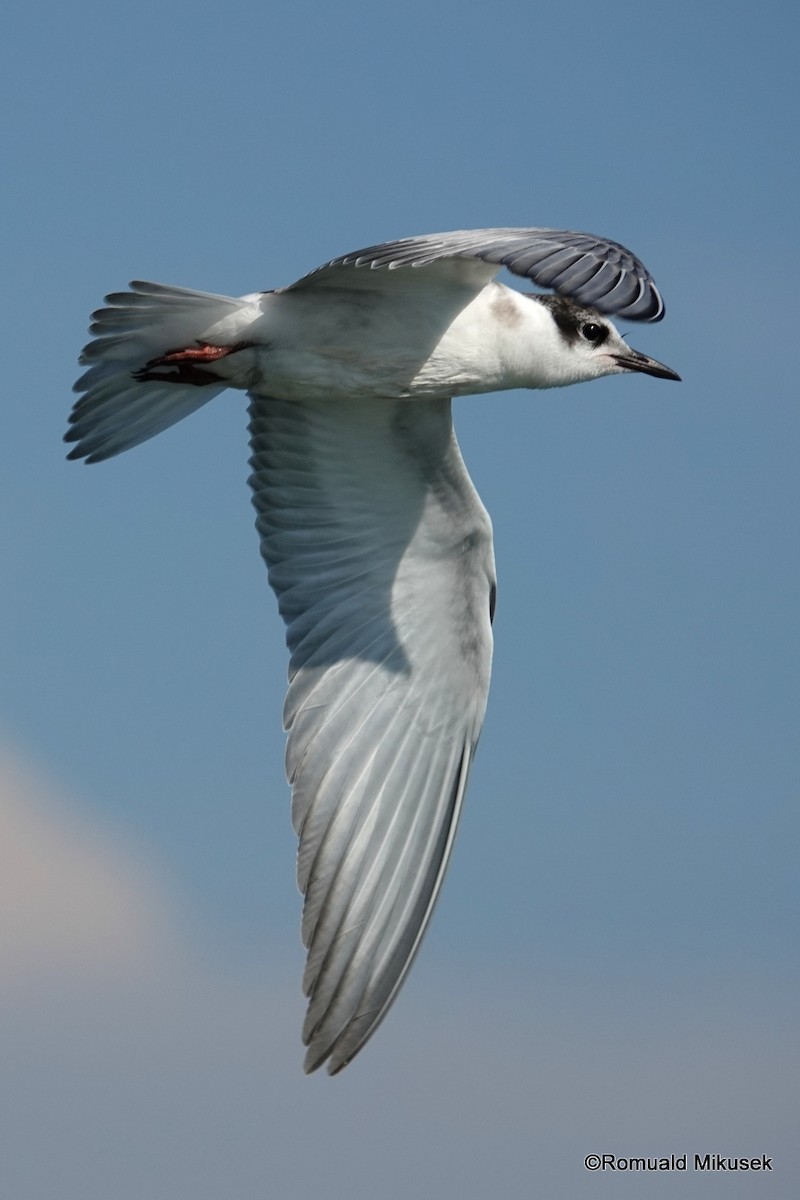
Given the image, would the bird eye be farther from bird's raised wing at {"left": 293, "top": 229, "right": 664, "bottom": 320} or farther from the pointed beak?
bird's raised wing at {"left": 293, "top": 229, "right": 664, "bottom": 320}

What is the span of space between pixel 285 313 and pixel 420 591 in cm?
203

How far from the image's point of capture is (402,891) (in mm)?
9219

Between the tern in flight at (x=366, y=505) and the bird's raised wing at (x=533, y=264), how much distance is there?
3 cm

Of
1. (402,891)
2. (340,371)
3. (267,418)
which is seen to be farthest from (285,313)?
(402,891)

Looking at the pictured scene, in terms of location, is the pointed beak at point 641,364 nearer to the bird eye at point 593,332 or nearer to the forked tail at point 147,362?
the bird eye at point 593,332

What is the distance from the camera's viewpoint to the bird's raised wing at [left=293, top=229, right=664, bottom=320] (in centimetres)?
659

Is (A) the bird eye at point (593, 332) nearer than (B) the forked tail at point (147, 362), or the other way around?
(B) the forked tail at point (147, 362)

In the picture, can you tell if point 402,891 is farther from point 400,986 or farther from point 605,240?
point 605,240

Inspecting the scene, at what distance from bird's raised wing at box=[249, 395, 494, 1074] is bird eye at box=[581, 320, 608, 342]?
83 cm

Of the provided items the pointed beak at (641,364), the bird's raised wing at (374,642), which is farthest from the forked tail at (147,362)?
the pointed beak at (641,364)

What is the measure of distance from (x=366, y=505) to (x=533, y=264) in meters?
3.10

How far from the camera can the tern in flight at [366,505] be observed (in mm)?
8250

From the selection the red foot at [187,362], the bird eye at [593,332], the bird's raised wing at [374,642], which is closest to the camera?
the red foot at [187,362]

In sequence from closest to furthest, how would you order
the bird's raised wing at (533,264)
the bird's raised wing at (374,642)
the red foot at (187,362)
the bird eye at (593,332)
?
the bird's raised wing at (533,264)
the red foot at (187,362)
the bird eye at (593,332)
the bird's raised wing at (374,642)
